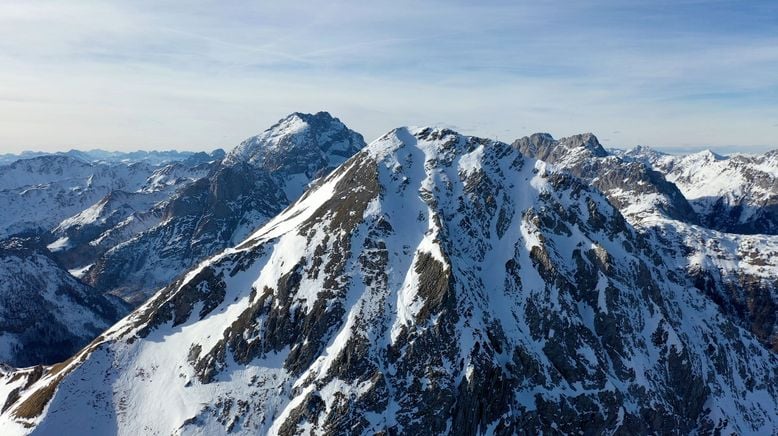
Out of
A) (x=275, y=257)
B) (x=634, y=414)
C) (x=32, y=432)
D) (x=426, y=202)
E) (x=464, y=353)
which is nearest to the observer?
(x=32, y=432)

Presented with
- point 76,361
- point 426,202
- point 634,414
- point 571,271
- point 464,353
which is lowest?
point 634,414

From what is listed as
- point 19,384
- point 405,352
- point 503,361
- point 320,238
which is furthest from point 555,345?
point 19,384

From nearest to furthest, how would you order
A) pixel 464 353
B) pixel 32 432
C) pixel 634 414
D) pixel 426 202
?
pixel 32 432 < pixel 464 353 < pixel 634 414 < pixel 426 202

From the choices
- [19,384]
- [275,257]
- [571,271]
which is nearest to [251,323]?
[275,257]

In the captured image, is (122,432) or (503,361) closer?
(122,432)

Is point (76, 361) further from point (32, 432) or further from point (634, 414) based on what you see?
point (634, 414)

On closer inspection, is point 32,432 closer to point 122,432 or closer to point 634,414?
point 122,432

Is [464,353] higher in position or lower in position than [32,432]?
higher
